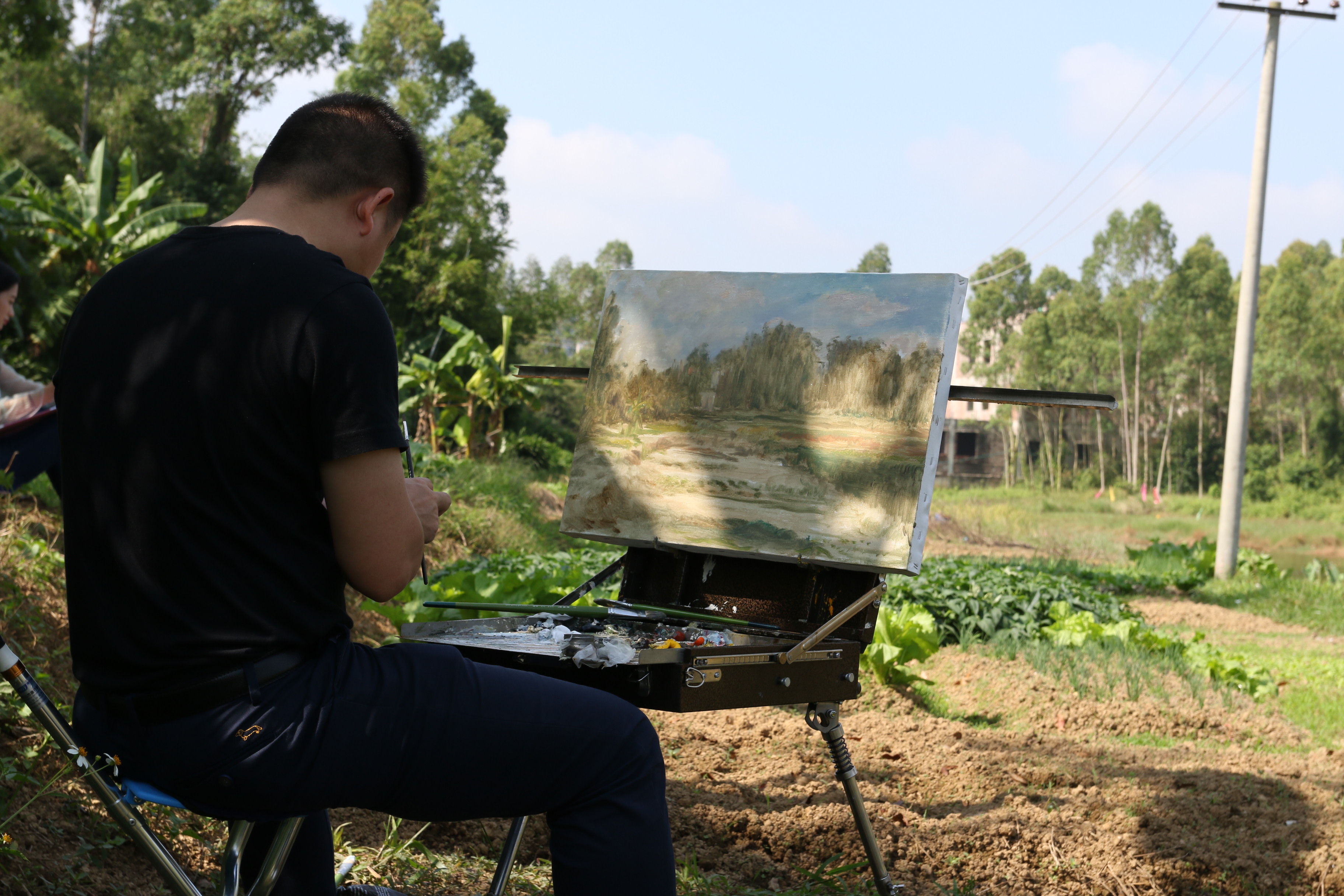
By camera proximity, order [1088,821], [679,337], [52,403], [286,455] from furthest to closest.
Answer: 1. [52,403]
2. [1088,821]
3. [679,337]
4. [286,455]

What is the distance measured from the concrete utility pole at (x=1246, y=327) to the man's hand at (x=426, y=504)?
1274cm

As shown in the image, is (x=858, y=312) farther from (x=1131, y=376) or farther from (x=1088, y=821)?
(x=1131, y=376)

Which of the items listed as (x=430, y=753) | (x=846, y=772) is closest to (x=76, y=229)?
(x=846, y=772)

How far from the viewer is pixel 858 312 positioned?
308 cm

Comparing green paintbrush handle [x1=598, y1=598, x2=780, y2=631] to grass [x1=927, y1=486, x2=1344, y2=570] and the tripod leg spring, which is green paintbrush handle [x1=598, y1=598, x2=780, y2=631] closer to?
the tripod leg spring

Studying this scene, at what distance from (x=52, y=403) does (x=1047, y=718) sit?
17.1ft

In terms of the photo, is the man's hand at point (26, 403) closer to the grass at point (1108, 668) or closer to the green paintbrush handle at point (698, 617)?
the green paintbrush handle at point (698, 617)

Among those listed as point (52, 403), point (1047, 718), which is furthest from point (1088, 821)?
point (52, 403)

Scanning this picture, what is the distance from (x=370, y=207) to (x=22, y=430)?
3.68 meters

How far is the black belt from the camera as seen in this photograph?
1.41 meters

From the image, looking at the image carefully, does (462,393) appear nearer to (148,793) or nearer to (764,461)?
(764,461)

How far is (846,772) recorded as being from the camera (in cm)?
265

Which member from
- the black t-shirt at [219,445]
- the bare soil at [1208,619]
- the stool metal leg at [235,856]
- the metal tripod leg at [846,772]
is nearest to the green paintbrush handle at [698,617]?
the metal tripod leg at [846,772]

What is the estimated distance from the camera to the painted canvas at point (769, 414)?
2.89 meters
